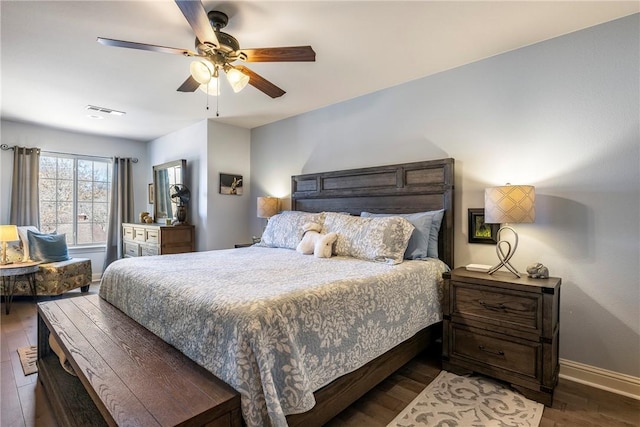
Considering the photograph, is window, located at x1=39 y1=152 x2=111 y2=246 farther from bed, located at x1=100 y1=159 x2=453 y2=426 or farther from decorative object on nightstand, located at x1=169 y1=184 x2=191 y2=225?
bed, located at x1=100 y1=159 x2=453 y2=426

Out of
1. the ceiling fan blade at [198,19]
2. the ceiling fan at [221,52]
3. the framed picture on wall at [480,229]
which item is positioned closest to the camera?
the ceiling fan blade at [198,19]

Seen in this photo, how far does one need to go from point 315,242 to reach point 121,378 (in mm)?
1803

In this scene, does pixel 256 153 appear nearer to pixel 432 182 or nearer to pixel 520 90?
pixel 432 182

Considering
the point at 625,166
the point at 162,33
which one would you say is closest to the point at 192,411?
the point at 162,33

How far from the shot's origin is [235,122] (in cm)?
462

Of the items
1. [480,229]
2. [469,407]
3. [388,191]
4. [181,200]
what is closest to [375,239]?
[388,191]

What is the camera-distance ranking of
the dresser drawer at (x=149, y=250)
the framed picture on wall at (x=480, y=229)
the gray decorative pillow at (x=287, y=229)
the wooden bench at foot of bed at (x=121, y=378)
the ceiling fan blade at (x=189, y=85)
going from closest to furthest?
the wooden bench at foot of bed at (x=121, y=378) < the ceiling fan blade at (x=189, y=85) < the framed picture on wall at (x=480, y=229) < the gray decorative pillow at (x=287, y=229) < the dresser drawer at (x=149, y=250)

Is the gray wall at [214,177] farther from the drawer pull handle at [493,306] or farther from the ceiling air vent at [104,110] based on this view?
the drawer pull handle at [493,306]

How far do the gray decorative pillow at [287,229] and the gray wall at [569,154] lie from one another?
1.32 meters

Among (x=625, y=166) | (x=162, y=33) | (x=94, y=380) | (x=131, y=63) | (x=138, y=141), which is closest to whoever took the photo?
(x=94, y=380)

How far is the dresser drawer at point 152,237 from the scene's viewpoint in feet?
14.4

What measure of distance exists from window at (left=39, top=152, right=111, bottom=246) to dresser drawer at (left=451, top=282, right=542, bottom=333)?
596 cm

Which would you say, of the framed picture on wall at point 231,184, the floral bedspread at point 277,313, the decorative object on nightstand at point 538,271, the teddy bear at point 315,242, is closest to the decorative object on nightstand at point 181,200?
the framed picture on wall at point 231,184

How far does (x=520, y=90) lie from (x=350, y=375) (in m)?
2.52
